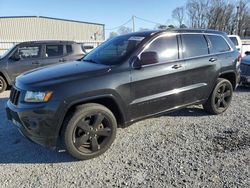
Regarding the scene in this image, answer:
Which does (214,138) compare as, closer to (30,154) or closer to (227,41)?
(227,41)

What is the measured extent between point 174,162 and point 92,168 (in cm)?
115

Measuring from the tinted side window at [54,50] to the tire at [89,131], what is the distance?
6216 millimetres

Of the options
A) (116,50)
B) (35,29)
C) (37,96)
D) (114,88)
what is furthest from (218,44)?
(35,29)

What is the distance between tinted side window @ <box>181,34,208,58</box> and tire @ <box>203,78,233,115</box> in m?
0.80

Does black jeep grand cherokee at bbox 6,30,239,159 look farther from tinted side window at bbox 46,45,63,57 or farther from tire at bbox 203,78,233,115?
tinted side window at bbox 46,45,63,57

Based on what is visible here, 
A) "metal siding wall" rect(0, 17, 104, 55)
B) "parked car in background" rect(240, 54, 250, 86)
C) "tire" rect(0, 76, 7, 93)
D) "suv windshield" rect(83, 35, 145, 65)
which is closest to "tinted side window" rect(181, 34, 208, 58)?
"suv windshield" rect(83, 35, 145, 65)

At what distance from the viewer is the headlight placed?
3.54 metres

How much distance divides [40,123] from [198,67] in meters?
3.08

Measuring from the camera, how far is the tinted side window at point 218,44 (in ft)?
17.9

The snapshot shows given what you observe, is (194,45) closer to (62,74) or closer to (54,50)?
(62,74)

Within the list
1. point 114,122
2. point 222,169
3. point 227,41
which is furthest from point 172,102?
point 227,41

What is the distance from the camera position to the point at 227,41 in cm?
585

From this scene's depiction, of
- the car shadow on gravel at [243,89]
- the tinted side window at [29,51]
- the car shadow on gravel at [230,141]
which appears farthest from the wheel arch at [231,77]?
the tinted side window at [29,51]

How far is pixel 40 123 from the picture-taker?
355 centimetres
